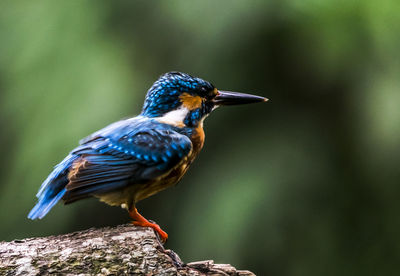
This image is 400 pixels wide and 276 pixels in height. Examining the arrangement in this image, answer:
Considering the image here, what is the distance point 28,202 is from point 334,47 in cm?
284

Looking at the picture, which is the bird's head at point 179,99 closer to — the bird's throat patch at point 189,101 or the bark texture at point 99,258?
the bird's throat patch at point 189,101

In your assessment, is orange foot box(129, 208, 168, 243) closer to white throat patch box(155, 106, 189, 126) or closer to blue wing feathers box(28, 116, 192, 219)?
blue wing feathers box(28, 116, 192, 219)

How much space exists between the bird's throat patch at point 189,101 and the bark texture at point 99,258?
0.91m

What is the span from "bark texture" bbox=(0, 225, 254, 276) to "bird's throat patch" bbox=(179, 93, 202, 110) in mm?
912

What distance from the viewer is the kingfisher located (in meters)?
2.98

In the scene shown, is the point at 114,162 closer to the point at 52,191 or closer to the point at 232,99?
the point at 52,191

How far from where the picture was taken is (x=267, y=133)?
539 cm

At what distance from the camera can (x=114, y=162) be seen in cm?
309

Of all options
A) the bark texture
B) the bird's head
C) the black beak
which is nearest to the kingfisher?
the bird's head

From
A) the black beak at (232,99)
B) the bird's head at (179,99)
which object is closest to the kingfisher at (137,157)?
the bird's head at (179,99)

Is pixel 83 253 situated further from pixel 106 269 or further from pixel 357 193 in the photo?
pixel 357 193

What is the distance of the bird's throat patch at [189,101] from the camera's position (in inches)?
137

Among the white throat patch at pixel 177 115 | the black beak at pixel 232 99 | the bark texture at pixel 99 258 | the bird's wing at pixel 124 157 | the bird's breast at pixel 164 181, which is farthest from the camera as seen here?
the black beak at pixel 232 99

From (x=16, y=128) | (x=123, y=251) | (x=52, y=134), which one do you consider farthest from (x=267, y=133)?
(x=123, y=251)
